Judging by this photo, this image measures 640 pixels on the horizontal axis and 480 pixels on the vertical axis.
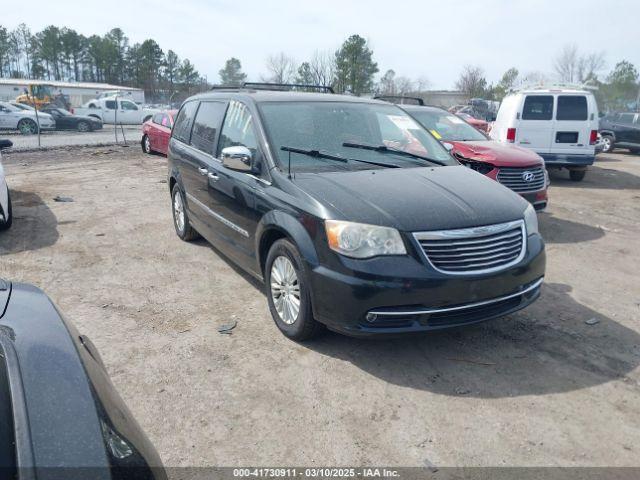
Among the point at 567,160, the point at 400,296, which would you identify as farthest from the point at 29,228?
the point at 567,160

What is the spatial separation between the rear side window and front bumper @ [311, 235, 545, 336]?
9337 mm

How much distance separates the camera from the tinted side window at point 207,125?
522 centimetres

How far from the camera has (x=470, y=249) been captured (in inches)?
135

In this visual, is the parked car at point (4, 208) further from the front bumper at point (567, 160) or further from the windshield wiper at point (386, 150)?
the front bumper at point (567, 160)

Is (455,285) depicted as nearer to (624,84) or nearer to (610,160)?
(610,160)

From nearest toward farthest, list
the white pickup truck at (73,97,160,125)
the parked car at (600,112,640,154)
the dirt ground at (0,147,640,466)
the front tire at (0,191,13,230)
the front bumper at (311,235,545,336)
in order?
the dirt ground at (0,147,640,466), the front bumper at (311,235,545,336), the front tire at (0,191,13,230), the parked car at (600,112,640,154), the white pickup truck at (73,97,160,125)

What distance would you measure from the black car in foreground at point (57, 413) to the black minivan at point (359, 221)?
70.8 inches

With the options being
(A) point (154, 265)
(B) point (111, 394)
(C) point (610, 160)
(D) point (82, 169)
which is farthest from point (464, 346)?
(C) point (610, 160)

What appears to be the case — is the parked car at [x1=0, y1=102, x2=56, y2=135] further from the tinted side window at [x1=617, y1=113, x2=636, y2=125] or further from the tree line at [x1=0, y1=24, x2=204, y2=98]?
the tree line at [x1=0, y1=24, x2=204, y2=98]

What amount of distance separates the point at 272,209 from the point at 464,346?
5.95ft

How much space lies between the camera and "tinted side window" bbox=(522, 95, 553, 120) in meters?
11.4

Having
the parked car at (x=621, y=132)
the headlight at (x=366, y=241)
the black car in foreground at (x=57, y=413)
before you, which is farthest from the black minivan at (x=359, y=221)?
the parked car at (x=621, y=132)

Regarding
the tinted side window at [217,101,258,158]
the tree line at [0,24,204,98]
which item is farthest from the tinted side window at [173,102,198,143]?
the tree line at [0,24,204,98]

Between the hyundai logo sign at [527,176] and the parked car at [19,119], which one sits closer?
the hyundai logo sign at [527,176]
